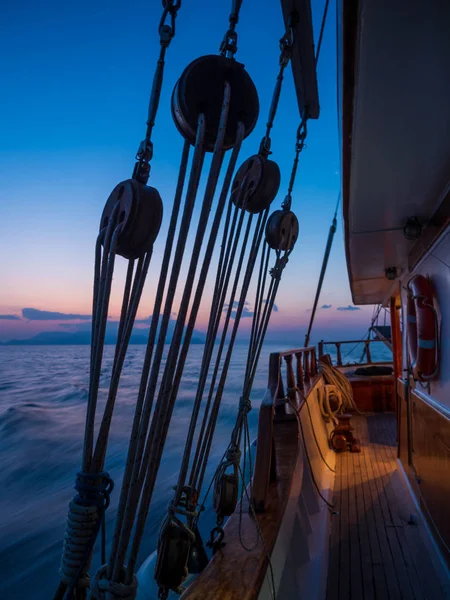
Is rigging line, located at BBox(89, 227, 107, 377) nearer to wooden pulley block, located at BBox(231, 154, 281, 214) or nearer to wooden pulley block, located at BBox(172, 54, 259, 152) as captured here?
wooden pulley block, located at BBox(172, 54, 259, 152)

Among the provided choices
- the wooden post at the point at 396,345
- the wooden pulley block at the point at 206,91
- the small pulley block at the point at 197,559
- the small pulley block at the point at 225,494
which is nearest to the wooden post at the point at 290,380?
the wooden post at the point at 396,345

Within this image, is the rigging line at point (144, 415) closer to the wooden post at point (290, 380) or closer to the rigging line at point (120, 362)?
the rigging line at point (120, 362)

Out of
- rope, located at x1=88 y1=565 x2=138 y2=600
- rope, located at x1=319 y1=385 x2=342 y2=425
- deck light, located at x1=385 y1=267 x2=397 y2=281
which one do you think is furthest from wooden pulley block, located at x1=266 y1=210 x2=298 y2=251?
Answer: rope, located at x1=319 y1=385 x2=342 y2=425

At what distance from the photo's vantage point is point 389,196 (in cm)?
237

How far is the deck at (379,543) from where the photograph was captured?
6.90 feet

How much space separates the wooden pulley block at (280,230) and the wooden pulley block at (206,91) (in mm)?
1000

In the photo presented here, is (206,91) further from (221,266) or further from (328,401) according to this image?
(328,401)

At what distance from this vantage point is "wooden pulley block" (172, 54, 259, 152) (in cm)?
108

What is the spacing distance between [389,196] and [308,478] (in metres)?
2.21

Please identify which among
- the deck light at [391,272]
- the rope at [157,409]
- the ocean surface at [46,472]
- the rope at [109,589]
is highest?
the deck light at [391,272]

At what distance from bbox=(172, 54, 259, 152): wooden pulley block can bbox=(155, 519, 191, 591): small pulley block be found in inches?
47.7

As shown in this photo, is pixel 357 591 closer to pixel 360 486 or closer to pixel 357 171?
pixel 360 486

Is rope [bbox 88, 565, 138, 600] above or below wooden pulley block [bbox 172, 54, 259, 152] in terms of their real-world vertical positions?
below

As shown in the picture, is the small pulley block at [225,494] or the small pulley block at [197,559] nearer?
the small pulley block at [197,559]
